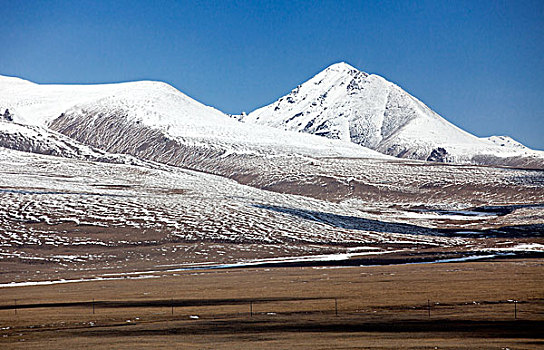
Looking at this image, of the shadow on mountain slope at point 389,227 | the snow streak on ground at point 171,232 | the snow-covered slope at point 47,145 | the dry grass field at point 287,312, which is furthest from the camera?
the snow-covered slope at point 47,145

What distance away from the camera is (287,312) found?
92.0 feet

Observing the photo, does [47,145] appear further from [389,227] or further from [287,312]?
[287,312]

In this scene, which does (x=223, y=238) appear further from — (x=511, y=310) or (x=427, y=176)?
(x=427, y=176)

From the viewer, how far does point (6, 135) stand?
189 m

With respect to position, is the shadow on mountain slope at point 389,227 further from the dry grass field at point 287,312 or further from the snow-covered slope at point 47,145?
the snow-covered slope at point 47,145

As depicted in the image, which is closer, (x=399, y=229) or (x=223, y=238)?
(x=223, y=238)

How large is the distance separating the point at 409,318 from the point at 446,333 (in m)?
3.48

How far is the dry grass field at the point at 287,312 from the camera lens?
70.6ft

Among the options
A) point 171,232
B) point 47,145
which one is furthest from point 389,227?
point 47,145

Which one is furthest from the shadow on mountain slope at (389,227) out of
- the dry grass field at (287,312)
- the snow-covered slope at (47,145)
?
the snow-covered slope at (47,145)

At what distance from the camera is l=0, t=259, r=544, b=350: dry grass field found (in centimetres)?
2153

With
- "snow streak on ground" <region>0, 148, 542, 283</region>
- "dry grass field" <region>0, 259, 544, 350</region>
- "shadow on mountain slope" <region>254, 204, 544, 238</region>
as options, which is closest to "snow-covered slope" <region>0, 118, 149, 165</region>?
"snow streak on ground" <region>0, 148, 542, 283</region>

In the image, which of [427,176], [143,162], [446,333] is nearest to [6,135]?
[143,162]

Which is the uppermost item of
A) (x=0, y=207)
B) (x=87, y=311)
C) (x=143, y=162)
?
(x=143, y=162)
